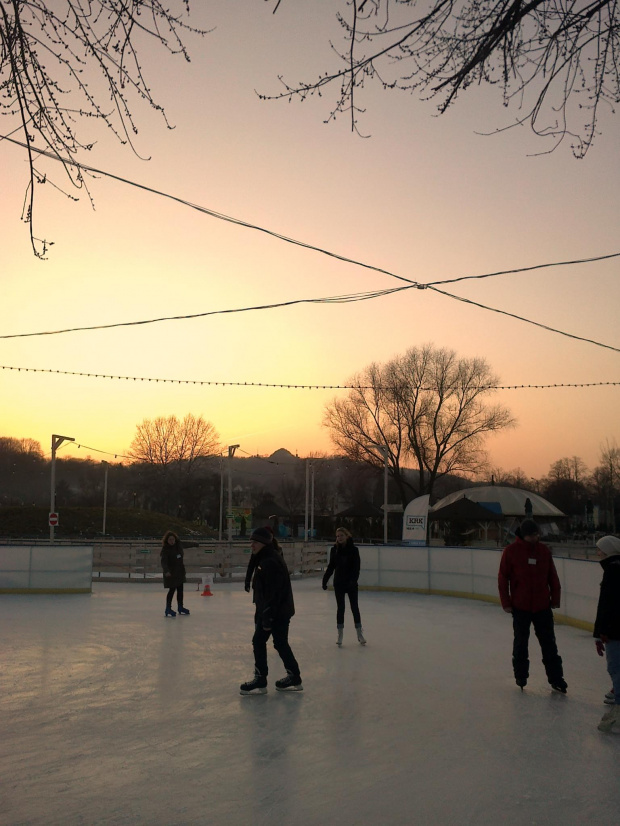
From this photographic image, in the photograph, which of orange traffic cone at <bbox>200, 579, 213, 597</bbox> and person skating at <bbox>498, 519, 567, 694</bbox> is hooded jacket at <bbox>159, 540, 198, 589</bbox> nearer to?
orange traffic cone at <bbox>200, 579, 213, 597</bbox>

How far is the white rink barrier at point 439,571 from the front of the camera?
19062 mm

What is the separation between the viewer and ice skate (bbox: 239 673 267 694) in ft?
26.6

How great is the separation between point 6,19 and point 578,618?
13480 millimetres

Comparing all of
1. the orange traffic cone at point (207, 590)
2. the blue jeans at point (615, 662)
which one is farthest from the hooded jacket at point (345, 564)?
the orange traffic cone at point (207, 590)

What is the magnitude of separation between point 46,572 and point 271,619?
14.8 metres

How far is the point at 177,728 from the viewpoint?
262 inches

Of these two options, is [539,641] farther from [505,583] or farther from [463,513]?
[463,513]

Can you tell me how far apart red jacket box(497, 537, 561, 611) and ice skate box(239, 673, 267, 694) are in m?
2.53

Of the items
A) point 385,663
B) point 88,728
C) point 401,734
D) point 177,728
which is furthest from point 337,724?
point 385,663

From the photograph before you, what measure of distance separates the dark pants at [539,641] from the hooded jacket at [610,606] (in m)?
1.58

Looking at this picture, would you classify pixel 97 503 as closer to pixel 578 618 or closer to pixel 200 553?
pixel 200 553

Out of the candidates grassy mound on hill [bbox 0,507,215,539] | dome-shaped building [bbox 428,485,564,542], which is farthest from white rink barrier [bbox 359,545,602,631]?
grassy mound on hill [bbox 0,507,215,539]

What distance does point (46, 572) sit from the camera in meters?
21.3

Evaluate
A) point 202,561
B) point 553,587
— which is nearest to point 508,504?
point 202,561
